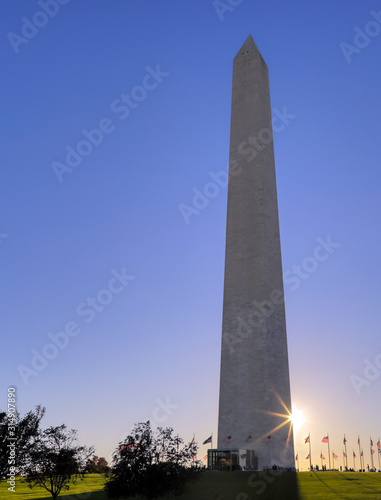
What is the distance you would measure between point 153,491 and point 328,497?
10451 millimetres

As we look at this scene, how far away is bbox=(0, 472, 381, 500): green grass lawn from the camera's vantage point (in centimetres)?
3078

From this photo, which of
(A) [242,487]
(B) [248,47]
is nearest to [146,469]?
(A) [242,487]

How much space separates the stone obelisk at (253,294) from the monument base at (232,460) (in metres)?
0.79

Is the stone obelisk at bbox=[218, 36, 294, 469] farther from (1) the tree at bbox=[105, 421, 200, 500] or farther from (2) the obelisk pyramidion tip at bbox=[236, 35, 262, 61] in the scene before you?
(1) the tree at bbox=[105, 421, 200, 500]

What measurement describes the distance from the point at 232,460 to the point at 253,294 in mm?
14785

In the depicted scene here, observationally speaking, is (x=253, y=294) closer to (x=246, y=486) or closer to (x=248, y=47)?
(x=246, y=486)

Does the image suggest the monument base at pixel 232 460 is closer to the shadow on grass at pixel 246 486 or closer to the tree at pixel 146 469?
the shadow on grass at pixel 246 486

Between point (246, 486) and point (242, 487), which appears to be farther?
point (246, 486)

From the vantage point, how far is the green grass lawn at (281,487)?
3078cm

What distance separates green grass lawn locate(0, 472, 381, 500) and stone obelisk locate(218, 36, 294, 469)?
20.1 ft

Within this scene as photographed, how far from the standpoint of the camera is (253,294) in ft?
159

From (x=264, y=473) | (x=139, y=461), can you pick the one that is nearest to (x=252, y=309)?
(x=264, y=473)

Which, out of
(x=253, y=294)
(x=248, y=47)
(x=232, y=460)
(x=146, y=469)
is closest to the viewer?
(x=146, y=469)

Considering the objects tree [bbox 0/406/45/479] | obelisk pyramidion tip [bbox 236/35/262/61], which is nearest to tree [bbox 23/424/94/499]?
tree [bbox 0/406/45/479]
